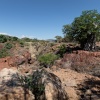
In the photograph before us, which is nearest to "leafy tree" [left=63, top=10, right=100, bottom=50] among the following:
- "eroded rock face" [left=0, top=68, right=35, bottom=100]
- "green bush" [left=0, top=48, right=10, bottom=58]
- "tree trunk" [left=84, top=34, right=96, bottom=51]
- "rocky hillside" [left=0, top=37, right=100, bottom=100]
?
"tree trunk" [left=84, top=34, right=96, bottom=51]

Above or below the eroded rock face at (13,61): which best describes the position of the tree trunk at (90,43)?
above

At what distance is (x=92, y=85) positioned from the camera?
8.97 m

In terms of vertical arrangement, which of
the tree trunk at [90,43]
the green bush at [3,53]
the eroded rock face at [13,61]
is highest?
the tree trunk at [90,43]

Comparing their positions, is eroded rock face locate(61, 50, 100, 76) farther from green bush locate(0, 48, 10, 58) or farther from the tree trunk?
green bush locate(0, 48, 10, 58)

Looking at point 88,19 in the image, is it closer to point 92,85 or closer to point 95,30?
point 95,30

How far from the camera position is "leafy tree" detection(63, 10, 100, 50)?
1441 cm

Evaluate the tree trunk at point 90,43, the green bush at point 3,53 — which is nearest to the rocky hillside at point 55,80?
the tree trunk at point 90,43

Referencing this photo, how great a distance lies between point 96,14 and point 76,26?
1.88 metres

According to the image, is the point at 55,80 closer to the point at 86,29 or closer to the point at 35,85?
the point at 35,85

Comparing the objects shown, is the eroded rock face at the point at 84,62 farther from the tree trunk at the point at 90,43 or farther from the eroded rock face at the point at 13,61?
the eroded rock face at the point at 13,61

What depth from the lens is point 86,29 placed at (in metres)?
14.6

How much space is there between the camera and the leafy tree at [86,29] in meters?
14.4

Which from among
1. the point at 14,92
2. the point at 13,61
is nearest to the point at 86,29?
the point at 13,61

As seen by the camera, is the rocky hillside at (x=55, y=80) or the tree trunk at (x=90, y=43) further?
the tree trunk at (x=90, y=43)
